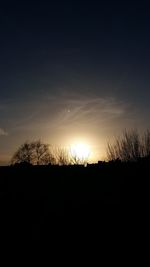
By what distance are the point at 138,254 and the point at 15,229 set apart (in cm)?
341

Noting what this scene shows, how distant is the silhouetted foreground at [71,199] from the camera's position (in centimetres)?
776

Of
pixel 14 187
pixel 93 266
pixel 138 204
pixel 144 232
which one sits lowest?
pixel 93 266

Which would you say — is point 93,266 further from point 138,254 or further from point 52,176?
point 52,176

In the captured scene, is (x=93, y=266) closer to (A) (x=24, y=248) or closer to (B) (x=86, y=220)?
(B) (x=86, y=220)

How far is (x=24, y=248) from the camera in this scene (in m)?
7.29

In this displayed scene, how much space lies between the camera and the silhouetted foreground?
7.76 m

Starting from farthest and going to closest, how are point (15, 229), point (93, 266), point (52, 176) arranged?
point (52, 176) → point (15, 229) → point (93, 266)

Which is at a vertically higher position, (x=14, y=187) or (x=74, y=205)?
(x=14, y=187)

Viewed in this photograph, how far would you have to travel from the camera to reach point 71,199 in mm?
8320

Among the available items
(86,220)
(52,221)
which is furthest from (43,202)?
(86,220)

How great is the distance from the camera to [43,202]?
8250mm

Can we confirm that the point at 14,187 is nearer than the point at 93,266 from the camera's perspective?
No

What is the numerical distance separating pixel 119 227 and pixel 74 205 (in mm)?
1452

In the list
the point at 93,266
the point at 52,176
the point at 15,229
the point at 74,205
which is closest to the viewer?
the point at 93,266
